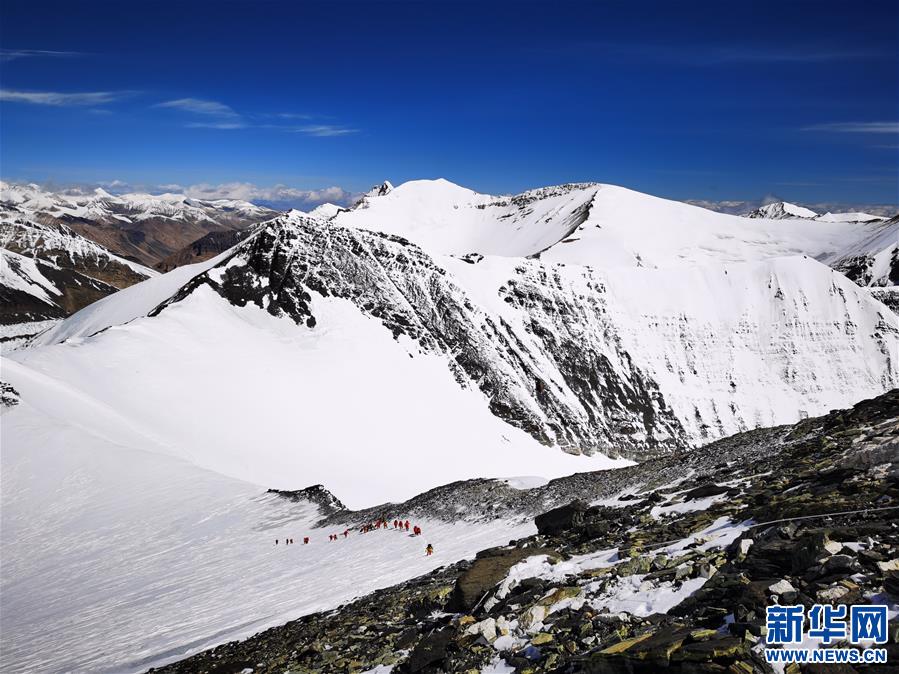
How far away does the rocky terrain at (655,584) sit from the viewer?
28.6 feet

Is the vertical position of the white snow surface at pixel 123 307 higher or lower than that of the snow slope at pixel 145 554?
higher

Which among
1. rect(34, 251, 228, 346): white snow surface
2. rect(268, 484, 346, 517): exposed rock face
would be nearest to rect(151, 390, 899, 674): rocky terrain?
rect(268, 484, 346, 517): exposed rock face

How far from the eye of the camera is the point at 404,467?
2301 inches

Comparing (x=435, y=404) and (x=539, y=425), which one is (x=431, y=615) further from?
(x=539, y=425)

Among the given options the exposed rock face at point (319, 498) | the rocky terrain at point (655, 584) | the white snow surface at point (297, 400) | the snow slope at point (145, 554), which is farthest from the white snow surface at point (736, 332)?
the rocky terrain at point (655, 584)

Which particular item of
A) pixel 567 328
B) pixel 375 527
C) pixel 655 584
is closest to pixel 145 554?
pixel 375 527

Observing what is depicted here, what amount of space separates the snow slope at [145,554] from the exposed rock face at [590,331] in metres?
43.3

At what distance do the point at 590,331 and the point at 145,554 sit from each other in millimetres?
85474

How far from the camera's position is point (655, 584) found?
11.0m

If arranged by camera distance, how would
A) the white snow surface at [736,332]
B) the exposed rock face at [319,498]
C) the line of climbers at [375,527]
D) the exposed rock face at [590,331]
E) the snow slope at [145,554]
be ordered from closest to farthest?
the snow slope at [145,554] < the line of climbers at [375,527] < the exposed rock face at [319,498] < the exposed rock face at [590,331] < the white snow surface at [736,332]

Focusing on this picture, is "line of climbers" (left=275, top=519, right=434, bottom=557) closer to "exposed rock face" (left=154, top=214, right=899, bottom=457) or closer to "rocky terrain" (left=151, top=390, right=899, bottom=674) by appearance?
"rocky terrain" (left=151, top=390, right=899, bottom=674)

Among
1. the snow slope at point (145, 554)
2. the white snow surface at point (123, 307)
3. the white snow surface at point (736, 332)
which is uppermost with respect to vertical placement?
the white snow surface at point (123, 307)

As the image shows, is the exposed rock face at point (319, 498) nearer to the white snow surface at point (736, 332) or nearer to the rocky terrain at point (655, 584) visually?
the rocky terrain at point (655, 584)

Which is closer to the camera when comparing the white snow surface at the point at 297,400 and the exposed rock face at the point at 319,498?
the exposed rock face at the point at 319,498
